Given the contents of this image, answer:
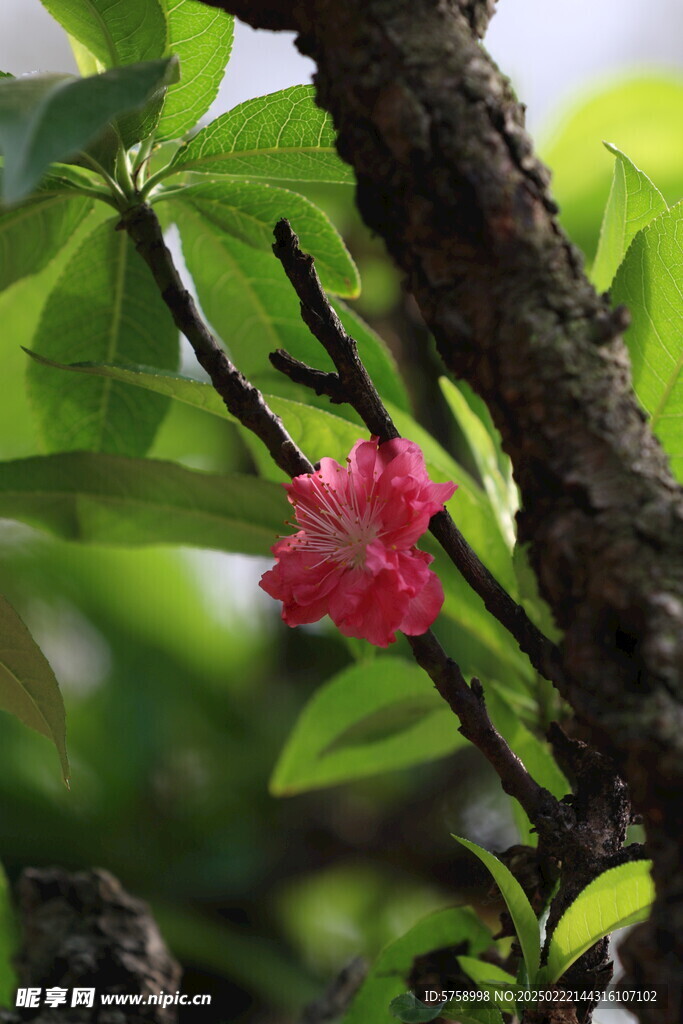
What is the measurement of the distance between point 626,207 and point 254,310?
1.16ft

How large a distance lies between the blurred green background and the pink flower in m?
0.80

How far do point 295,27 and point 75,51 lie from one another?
47 cm

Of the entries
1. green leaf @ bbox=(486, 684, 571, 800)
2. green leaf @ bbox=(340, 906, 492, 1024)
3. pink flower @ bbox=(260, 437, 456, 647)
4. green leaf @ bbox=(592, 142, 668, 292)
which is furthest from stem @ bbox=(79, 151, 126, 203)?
green leaf @ bbox=(340, 906, 492, 1024)

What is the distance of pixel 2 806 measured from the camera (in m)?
1.59

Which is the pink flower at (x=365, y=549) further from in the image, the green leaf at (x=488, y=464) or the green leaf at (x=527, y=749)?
the green leaf at (x=488, y=464)

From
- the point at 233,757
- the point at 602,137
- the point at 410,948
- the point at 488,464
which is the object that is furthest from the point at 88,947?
the point at 602,137

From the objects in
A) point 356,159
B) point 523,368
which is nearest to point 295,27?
point 356,159

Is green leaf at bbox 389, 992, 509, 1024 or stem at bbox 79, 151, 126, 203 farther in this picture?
stem at bbox 79, 151, 126, 203

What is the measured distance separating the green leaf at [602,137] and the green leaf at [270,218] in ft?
3.22

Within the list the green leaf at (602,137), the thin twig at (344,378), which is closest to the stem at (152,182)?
the thin twig at (344,378)

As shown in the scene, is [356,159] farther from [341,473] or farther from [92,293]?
[92,293]

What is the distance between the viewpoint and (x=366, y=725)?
3.48ft

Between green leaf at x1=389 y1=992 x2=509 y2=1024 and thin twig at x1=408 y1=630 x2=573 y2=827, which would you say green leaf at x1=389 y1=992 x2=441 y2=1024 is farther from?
thin twig at x1=408 y1=630 x2=573 y2=827

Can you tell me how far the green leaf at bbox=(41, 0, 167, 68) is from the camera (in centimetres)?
64
